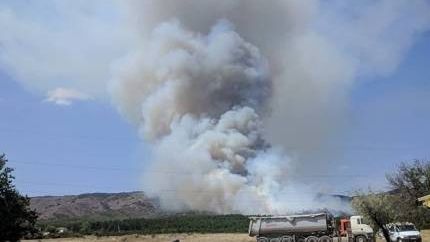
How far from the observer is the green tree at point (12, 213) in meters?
31.0

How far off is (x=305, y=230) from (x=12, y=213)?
2657 cm

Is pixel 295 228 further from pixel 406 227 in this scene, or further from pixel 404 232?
pixel 406 227

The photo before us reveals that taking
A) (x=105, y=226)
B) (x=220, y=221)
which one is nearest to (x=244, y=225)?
(x=220, y=221)

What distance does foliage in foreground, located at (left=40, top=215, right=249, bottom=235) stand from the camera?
335 feet

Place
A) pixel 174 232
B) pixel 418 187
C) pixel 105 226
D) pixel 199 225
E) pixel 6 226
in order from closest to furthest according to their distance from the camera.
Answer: pixel 6 226 → pixel 418 187 → pixel 174 232 → pixel 199 225 → pixel 105 226

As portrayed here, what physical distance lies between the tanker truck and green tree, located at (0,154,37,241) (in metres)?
23.0

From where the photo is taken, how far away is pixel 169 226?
4382 inches

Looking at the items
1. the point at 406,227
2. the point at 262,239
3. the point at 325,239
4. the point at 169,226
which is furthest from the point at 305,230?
the point at 169,226

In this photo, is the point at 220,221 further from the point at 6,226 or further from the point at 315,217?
the point at 6,226

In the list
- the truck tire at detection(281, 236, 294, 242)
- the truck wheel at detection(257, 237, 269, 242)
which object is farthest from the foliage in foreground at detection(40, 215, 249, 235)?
the truck tire at detection(281, 236, 294, 242)

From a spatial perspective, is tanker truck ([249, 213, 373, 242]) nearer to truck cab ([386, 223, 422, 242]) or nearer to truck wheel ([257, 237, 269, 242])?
truck wheel ([257, 237, 269, 242])

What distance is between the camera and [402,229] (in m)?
51.6

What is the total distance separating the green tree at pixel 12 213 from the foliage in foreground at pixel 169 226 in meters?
65.2

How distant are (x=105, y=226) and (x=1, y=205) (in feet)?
298
